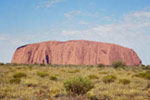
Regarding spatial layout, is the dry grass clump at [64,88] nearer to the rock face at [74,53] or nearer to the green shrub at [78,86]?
the green shrub at [78,86]

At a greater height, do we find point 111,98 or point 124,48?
point 124,48

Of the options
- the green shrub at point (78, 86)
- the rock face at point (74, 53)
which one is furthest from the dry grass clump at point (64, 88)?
the rock face at point (74, 53)

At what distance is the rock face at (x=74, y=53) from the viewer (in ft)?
362

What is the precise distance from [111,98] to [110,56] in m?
103

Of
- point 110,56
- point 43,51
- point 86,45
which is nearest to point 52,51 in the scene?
point 43,51

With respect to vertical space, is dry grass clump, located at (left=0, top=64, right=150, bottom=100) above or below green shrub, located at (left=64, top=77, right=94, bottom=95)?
below

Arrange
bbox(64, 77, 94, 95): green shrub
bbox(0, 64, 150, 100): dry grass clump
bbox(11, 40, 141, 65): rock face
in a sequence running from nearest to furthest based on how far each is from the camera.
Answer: bbox(0, 64, 150, 100): dry grass clump, bbox(64, 77, 94, 95): green shrub, bbox(11, 40, 141, 65): rock face

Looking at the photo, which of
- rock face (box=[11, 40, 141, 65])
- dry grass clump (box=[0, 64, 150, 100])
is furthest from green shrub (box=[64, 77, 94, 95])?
rock face (box=[11, 40, 141, 65])

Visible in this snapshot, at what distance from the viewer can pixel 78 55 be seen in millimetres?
112312

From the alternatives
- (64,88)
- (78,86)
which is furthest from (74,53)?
(78,86)

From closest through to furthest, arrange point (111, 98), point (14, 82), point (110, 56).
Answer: point (111, 98) < point (14, 82) < point (110, 56)

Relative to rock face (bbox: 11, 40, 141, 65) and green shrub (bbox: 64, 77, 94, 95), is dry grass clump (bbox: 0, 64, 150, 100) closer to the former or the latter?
green shrub (bbox: 64, 77, 94, 95)

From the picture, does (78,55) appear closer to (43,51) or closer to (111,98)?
(43,51)

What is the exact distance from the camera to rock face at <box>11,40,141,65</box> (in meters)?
110
